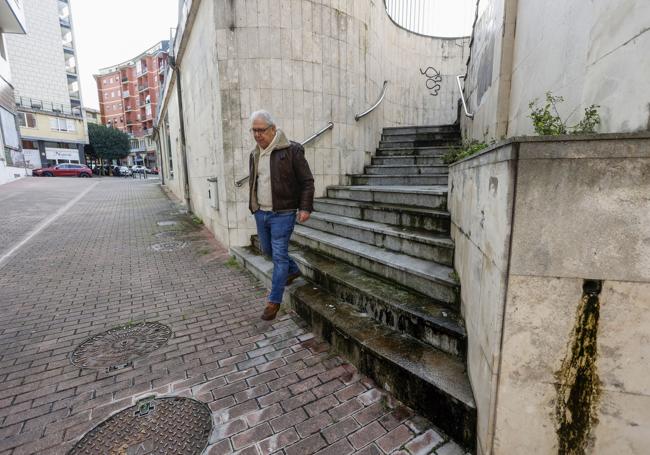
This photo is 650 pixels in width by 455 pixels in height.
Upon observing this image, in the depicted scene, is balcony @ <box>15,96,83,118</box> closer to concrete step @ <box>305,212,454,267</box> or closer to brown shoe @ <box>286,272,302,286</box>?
concrete step @ <box>305,212,454,267</box>

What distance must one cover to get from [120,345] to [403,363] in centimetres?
276

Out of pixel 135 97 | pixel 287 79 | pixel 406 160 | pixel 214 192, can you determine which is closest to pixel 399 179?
pixel 406 160

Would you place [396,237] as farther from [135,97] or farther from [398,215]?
[135,97]

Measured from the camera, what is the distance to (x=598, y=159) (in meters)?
1.33

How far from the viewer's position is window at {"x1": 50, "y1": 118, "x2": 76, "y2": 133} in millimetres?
38281

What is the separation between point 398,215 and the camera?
3996 mm

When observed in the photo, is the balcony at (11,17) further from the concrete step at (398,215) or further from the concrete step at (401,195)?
the concrete step at (398,215)

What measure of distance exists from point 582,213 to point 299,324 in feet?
9.09

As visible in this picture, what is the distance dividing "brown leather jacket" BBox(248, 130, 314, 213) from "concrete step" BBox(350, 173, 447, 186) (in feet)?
8.04

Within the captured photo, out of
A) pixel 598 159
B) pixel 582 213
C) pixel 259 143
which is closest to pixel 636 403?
pixel 582 213

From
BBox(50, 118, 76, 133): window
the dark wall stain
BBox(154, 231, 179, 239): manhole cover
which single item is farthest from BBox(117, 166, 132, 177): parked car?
the dark wall stain

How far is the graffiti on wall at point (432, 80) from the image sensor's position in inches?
352

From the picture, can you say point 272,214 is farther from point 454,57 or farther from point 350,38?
point 454,57

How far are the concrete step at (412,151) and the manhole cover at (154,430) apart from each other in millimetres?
5369
